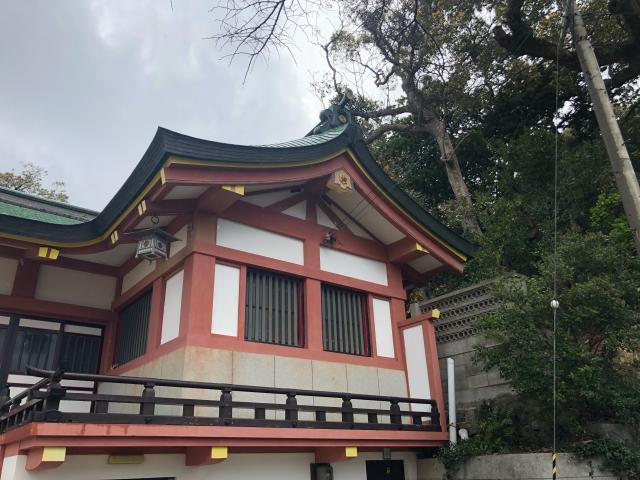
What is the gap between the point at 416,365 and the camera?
9320mm

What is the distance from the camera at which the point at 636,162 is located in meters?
13.3

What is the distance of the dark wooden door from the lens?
806 cm

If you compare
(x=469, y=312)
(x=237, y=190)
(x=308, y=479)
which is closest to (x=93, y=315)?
(x=237, y=190)

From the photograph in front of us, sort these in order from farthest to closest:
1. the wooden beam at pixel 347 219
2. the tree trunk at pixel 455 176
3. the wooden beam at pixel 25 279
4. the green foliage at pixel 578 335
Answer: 1. the tree trunk at pixel 455 176
2. the wooden beam at pixel 347 219
3. the wooden beam at pixel 25 279
4. the green foliage at pixel 578 335

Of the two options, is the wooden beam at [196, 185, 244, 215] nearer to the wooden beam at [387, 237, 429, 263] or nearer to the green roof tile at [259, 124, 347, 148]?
the green roof tile at [259, 124, 347, 148]

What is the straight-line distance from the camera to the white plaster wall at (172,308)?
7.37 metres

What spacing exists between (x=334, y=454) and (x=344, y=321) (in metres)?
2.63

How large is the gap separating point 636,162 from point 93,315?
14.4m

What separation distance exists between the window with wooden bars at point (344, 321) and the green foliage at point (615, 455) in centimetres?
386

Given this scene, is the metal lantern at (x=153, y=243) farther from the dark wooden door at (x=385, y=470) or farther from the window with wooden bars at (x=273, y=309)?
the dark wooden door at (x=385, y=470)

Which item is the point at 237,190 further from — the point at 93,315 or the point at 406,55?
the point at 406,55

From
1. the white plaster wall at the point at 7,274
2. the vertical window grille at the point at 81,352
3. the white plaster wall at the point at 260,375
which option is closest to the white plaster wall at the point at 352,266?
the white plaster wall at the point at 260,375

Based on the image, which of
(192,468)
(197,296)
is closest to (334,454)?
(192,468)

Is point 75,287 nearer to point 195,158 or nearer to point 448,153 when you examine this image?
point 195,158
